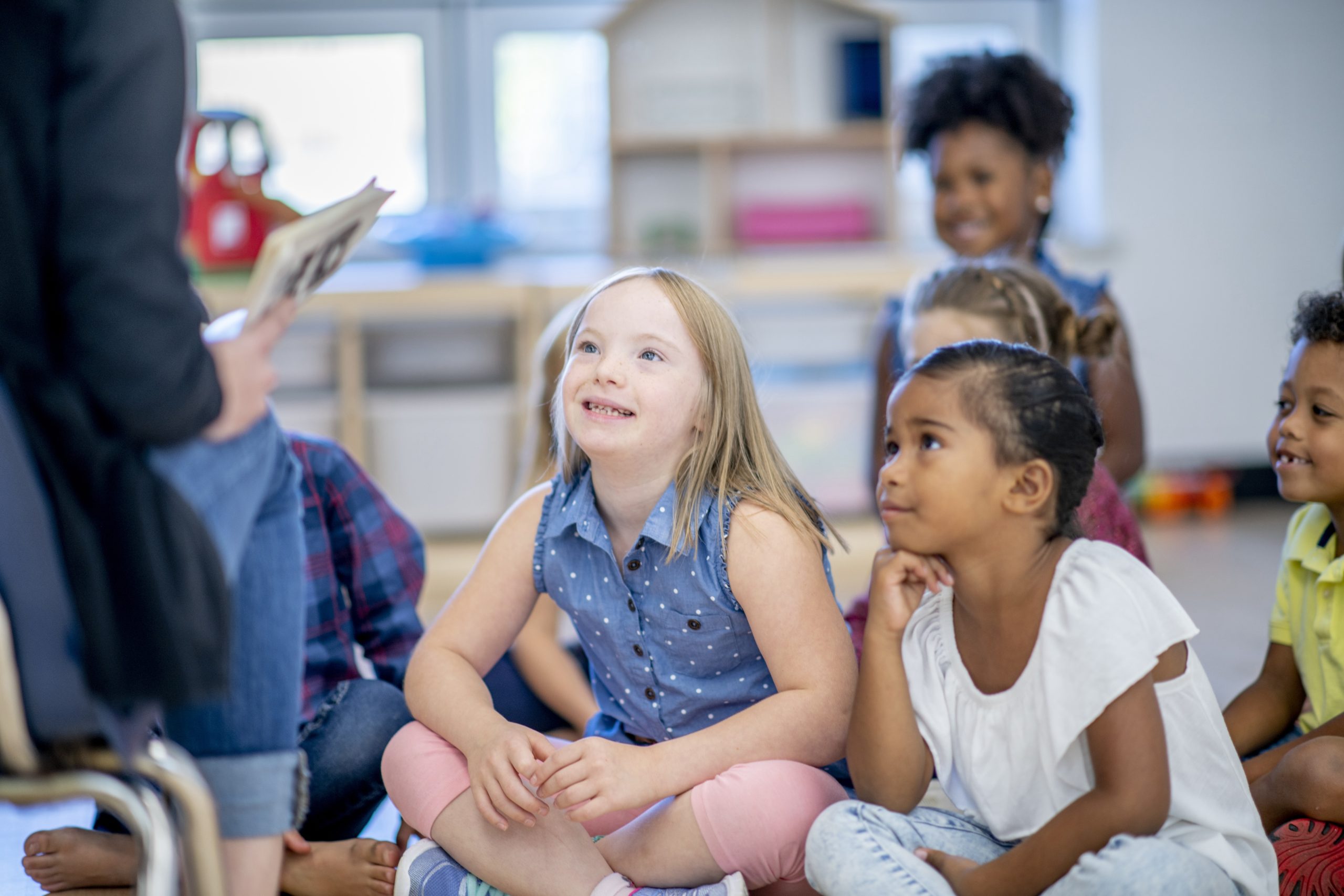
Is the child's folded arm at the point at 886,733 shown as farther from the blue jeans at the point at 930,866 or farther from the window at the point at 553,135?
the window at the point at 553,135

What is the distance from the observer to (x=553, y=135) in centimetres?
356

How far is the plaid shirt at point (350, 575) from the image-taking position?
4.20 ft

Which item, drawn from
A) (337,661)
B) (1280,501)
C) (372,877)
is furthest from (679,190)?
(372,877)

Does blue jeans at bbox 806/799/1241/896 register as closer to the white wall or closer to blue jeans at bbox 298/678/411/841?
blue jeans at bbox 298/678/411/841

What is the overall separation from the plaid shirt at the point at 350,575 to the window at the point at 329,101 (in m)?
2.32

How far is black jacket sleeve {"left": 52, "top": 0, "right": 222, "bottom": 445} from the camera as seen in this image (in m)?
0.68

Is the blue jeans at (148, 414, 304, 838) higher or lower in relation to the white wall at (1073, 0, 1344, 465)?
lower

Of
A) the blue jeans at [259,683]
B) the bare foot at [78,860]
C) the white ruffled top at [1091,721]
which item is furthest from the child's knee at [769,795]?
the bare foot at [78,860]

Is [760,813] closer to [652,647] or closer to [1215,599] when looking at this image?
[652,647]

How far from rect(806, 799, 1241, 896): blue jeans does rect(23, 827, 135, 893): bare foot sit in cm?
65

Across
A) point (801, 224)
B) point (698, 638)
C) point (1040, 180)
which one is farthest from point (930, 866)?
point (801, 224)

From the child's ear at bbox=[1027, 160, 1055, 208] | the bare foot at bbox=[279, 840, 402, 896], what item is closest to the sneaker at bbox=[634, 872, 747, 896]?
the bare foot at bbox=[279, 840, 402, 896]

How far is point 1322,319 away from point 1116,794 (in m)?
0.53

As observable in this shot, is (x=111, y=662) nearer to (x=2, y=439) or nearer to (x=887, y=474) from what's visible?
(x=2, y=439)
